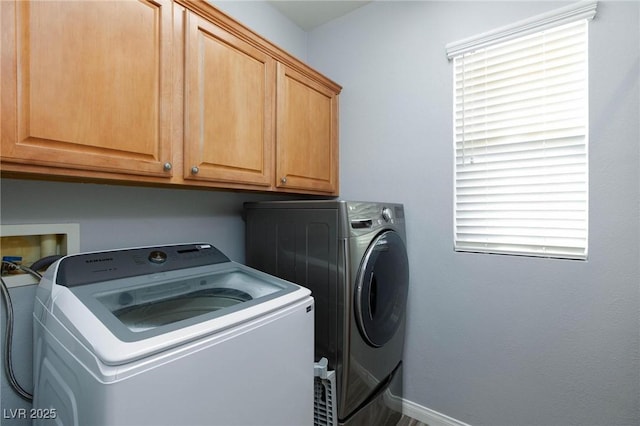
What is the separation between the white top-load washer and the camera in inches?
26.0

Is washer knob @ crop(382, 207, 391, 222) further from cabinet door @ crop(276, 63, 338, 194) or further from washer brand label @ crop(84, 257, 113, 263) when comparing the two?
washer brand label @ crop(84, 257, 113, 263)

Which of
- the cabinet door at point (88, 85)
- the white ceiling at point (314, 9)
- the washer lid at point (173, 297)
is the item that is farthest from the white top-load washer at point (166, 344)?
the white ceiling at point (314, 9)

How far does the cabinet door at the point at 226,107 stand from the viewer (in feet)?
4.00

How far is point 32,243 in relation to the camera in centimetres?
115

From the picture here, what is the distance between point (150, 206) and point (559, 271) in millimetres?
2061

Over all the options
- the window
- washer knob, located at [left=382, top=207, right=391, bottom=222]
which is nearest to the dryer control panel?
washer knob, located at [left=382, top=207, right=391, bottom=222]

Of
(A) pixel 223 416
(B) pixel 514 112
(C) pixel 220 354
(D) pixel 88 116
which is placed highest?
(B) pixel 514 112

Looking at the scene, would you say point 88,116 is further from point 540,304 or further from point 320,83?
point 540,304

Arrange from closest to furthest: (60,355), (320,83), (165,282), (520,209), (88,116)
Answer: (60,355), (88,116), (165,282), (520,209), (320,83)

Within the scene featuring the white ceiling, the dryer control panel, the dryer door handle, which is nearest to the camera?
the dryer control panel

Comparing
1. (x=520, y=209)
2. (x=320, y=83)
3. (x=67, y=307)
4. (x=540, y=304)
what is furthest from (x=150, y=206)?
(x=540, y=304)

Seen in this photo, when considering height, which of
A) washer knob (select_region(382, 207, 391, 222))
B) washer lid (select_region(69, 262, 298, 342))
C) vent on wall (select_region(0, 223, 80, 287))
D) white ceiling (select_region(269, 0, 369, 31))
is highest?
white ceiling (select_region(269, 0, 369, 31))

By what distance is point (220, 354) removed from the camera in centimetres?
81

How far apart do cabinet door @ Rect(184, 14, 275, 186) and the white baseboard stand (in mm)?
1667
